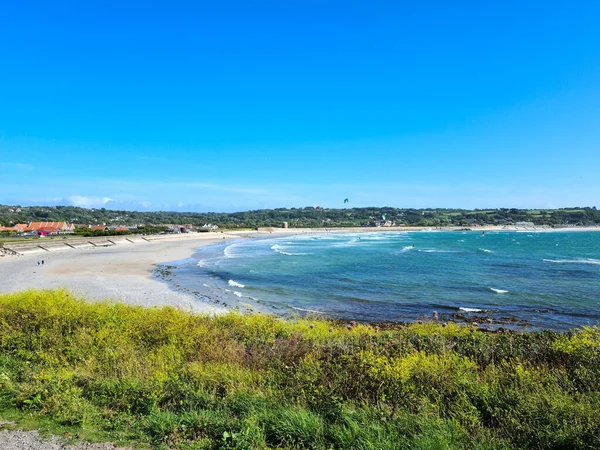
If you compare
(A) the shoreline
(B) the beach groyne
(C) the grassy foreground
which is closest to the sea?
(A) the shoreline

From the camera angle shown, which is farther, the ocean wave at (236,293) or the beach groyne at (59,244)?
the beach groyne at (59,244)

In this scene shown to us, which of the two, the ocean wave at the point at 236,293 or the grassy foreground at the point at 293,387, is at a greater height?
the grassy foreground at the point at 293,387

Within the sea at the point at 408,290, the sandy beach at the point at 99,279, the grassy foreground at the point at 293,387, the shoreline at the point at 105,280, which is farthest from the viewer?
the sandy beach at the point at 99,279

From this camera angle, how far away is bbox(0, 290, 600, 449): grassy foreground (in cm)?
534

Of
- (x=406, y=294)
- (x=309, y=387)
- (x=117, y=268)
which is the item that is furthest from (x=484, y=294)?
(x=117, y=268)

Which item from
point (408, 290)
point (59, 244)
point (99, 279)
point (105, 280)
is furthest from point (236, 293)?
point (59, 244)

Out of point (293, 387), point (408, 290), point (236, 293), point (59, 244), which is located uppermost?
point (293, 387)

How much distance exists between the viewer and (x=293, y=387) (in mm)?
6645

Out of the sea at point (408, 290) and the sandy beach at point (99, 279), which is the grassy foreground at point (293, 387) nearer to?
the sea at point (408, 290)

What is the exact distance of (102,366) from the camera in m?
7.60

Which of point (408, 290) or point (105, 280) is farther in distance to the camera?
point (105, 280)

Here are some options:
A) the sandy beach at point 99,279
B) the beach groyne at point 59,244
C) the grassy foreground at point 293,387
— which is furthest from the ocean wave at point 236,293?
the beach groyne at point 59,244

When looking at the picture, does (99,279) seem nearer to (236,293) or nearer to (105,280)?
(105,280)

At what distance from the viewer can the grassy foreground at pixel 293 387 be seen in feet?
17.5
